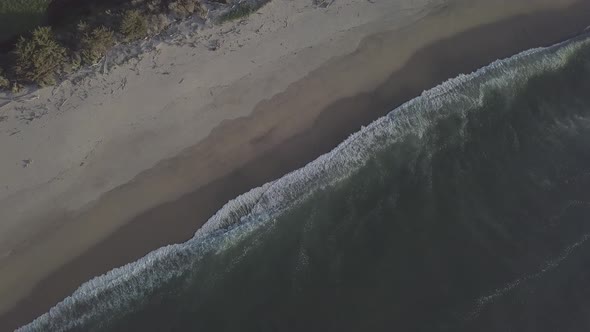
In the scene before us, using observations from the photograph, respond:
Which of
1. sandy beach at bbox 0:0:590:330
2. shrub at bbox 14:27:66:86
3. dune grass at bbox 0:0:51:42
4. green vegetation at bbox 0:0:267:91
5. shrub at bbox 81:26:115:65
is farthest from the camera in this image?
dune grass at bbox 0:0:51:42

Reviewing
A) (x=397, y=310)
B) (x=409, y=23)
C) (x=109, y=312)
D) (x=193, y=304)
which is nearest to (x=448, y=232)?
(x=397, y=310)

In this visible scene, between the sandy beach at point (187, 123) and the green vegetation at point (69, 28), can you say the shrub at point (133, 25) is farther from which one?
the sandy beach at point (187, 123)

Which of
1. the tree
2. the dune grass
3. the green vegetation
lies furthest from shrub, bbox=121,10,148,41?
the tree

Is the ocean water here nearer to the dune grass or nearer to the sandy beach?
the sandy beach

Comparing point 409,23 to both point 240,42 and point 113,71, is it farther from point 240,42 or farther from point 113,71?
point 113,71

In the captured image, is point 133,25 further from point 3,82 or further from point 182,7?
point 3,82

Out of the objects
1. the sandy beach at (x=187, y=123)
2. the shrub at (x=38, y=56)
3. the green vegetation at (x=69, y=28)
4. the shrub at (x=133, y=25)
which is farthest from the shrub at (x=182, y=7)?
the shrub at (x=38, y=56)
